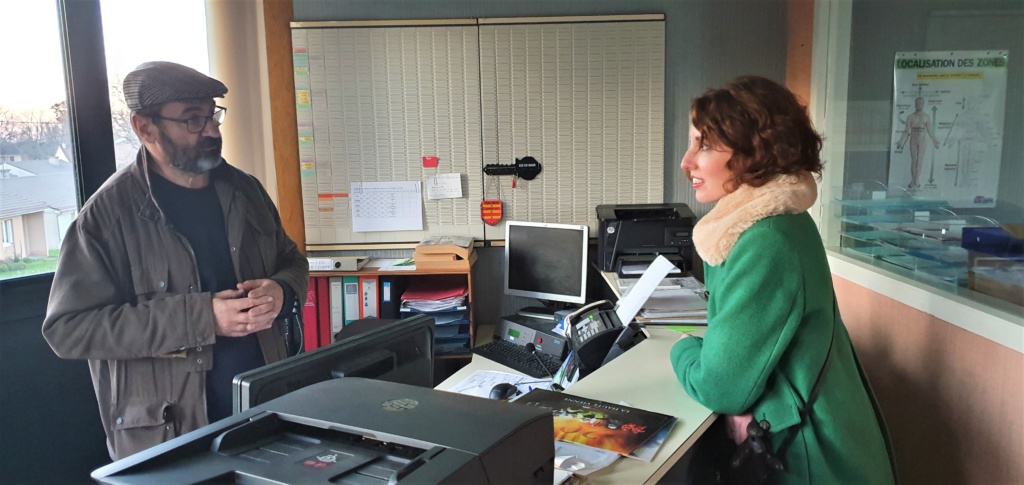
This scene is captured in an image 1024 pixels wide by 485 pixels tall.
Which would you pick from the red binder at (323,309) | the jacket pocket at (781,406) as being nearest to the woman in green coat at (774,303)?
the jacket pocket at (781,406)

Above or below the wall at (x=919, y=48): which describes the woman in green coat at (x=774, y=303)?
below

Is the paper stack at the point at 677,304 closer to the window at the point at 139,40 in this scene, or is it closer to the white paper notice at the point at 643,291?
the white paper notice at the point at 643,291

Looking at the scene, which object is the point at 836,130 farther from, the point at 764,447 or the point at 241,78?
the point at 241,78

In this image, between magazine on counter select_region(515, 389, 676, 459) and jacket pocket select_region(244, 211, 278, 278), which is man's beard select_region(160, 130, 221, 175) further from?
magazine on counter select_region(515, 389, 676, 459)

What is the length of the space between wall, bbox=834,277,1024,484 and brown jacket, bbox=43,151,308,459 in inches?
73.9

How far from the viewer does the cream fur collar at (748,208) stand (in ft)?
4.23

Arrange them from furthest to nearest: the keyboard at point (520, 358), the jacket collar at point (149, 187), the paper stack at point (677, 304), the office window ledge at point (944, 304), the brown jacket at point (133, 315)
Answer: the keyboard at point (520, 358)
the paper stack at point (677, 304)
the jacket collar at point (149, 187)
the brown jacket at point (133, 315)
the office window ledge at point (944, 304)

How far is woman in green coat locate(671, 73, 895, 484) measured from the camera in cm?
125

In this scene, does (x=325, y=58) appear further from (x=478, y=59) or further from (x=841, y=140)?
(x=841, y=140)

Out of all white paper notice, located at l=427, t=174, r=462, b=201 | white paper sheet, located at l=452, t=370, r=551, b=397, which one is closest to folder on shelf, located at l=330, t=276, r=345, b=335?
white paper notice, located at l=427, t=174, r=462, b=201

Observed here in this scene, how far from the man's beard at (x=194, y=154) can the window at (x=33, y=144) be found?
33.4 inches

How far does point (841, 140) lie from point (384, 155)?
2.13 m

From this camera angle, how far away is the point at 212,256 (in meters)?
1.82

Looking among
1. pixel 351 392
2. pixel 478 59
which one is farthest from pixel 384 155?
pixel 351 392
